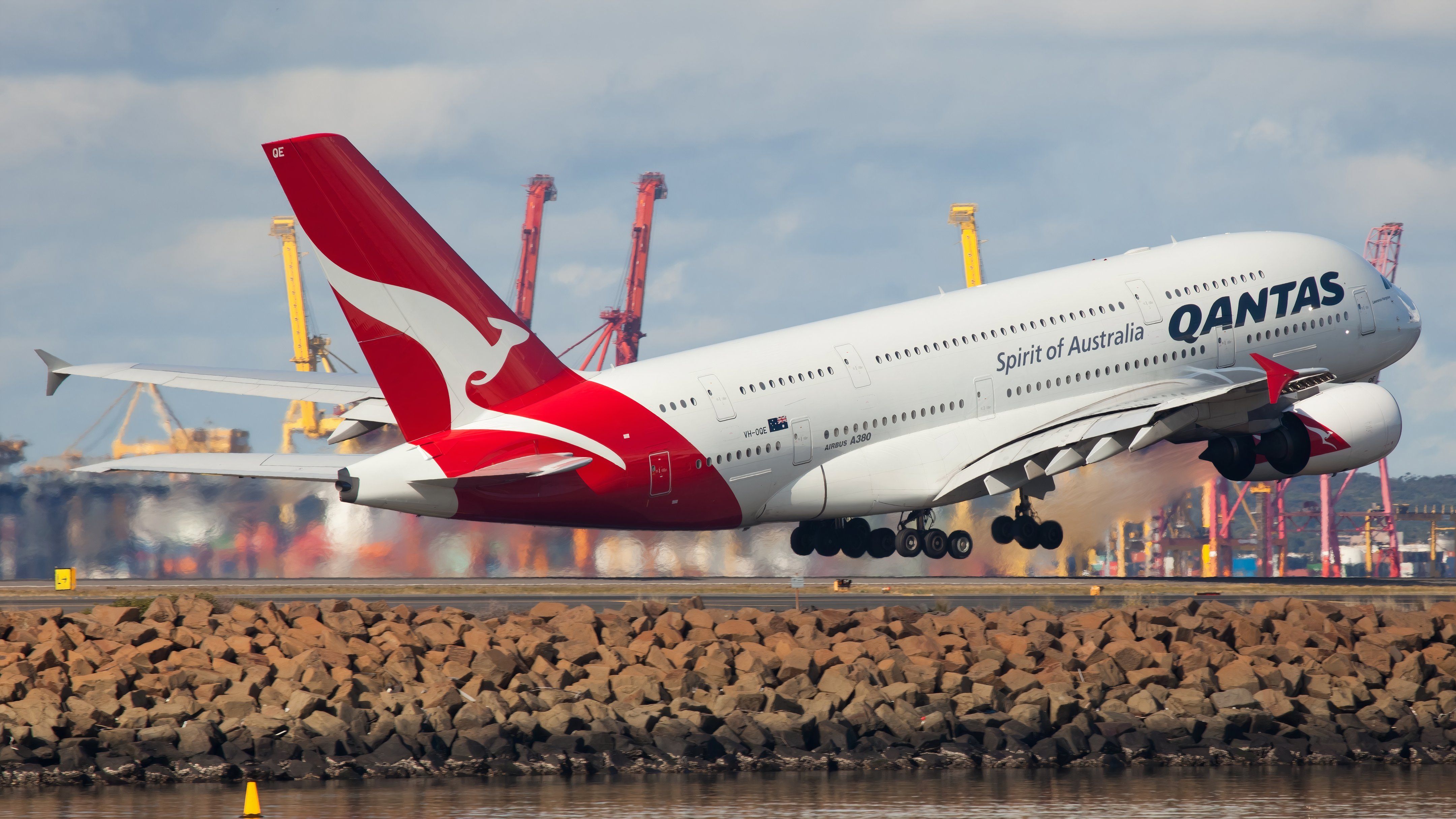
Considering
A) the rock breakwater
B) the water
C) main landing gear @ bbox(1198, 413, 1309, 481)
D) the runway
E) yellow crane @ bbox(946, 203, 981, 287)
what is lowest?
the water

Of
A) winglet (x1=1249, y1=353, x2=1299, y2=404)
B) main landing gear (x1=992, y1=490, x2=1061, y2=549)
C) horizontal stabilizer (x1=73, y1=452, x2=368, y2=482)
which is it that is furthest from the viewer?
main landing gear (x1=992, y1=490, x2=1061, y2=549)

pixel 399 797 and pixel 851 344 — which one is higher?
pixel 851 344

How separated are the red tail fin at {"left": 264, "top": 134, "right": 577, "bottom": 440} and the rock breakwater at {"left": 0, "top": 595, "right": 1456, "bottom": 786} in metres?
5.37

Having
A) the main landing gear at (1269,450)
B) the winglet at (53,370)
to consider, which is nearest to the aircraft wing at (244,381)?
the winglet at (53,370)

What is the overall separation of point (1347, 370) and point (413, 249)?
27493mm

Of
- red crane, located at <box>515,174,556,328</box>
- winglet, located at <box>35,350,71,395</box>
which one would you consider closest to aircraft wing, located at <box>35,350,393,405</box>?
winglet, located at <box>35,350,71,395</box>

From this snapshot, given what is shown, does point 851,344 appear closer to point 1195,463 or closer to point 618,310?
point 1195,463

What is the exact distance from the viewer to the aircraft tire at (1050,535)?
166 ft

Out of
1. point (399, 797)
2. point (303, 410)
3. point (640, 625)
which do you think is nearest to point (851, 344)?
point (640, 625)

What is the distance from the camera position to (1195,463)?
56.7 metres

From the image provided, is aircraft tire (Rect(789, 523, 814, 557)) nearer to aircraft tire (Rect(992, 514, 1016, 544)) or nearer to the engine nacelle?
aircraft tire (Rect(992, 514, 1016, 544))

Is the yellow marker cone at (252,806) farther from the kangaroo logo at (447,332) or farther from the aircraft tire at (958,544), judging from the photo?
the aircraft tire at (958,544)

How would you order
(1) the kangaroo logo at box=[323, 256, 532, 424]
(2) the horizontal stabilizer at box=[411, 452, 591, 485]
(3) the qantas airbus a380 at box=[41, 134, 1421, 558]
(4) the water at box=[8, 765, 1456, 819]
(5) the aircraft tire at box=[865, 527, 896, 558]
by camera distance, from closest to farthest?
(4) the water at box=[8, 765, 1456, 819] < (1) the kangaroo logo at box=[323, 256, 532, 424] < (3) the qantas airbus a380 at box=[41, 134, 1421, 558] < (2) the horizontal stabilizer at box=[411, 452, 591, 485] < (5) the aircraft tire at box=[865, 527, 896, 558]

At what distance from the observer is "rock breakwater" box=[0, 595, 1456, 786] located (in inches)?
1201
